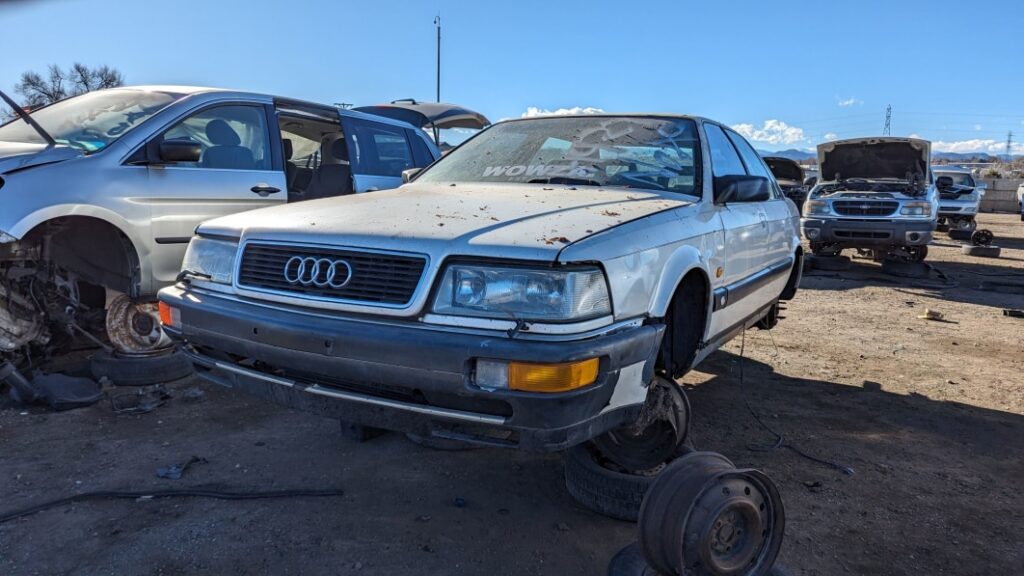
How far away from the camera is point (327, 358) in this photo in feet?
7.37

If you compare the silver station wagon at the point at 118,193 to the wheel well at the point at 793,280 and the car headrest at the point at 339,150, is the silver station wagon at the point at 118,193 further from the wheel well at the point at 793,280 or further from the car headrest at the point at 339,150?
the wheel well at the point at 793,280

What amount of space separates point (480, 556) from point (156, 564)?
1.15 metres

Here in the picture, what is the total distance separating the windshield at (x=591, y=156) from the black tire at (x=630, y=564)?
5.54 ft

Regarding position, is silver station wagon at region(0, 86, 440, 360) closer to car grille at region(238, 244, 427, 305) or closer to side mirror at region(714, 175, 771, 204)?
car grille at region(238, 244, 427, 305)

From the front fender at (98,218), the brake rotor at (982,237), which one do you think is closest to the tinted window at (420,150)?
the front fender at (98,218)

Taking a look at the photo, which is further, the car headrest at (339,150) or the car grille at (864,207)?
the car grille at (864,207)

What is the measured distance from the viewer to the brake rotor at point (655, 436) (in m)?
2.72

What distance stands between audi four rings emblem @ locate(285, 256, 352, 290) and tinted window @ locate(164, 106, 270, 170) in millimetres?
2412

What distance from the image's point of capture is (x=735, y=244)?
11.5 ft

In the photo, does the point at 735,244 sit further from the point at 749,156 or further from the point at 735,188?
the point at 749,156

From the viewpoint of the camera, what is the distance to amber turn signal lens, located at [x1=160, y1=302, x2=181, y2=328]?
109 inches

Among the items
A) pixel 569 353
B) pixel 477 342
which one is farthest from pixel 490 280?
pixel 569 353

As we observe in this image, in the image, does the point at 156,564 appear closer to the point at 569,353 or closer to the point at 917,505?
the point at 569,353

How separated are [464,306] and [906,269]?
10080mm
